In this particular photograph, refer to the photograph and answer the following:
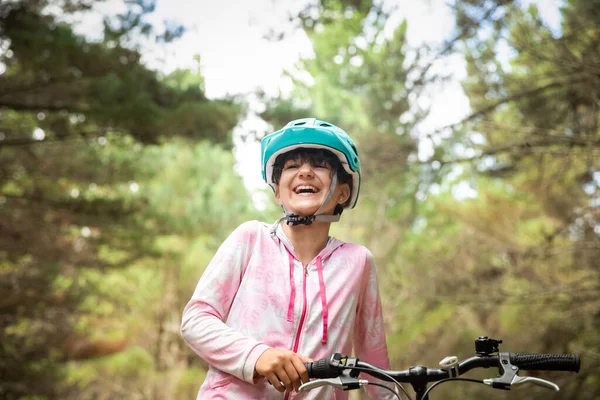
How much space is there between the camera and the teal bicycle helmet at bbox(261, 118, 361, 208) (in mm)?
2467

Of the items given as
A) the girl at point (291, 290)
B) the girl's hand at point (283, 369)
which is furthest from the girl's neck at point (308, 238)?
the girl's hand at point (283, 369)

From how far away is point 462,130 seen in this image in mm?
10641

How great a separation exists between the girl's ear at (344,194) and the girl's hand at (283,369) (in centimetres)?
78

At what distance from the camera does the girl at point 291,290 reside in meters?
2.15

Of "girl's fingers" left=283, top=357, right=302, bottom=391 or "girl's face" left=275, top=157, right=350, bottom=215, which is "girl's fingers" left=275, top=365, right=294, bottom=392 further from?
"girl's face" left=275, top=157, right=350, bottom=215

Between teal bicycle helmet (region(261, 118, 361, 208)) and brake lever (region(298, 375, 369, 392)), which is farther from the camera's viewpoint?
teal bicycle helmet (region(261, 118, 361, 208))

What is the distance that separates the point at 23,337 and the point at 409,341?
1106 centimetres

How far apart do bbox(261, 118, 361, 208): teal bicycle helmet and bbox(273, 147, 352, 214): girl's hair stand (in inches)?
0.8

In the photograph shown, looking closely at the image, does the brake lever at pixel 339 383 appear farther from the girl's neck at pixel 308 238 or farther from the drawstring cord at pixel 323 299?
the girl's neck at pixel 308 238

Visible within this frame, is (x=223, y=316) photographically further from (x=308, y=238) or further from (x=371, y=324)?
(x=371, y=324)

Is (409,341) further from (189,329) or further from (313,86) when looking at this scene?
(189,329)

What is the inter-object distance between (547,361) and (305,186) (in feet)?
3.50

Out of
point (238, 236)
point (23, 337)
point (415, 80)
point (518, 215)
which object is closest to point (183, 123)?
point (415, 80)

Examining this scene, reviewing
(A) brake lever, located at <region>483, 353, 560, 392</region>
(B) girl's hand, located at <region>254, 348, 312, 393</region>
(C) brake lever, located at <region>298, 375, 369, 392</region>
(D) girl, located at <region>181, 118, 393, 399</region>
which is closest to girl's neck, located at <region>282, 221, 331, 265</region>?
(D) girl, located at <region>181, 118, 393, 399</region>
